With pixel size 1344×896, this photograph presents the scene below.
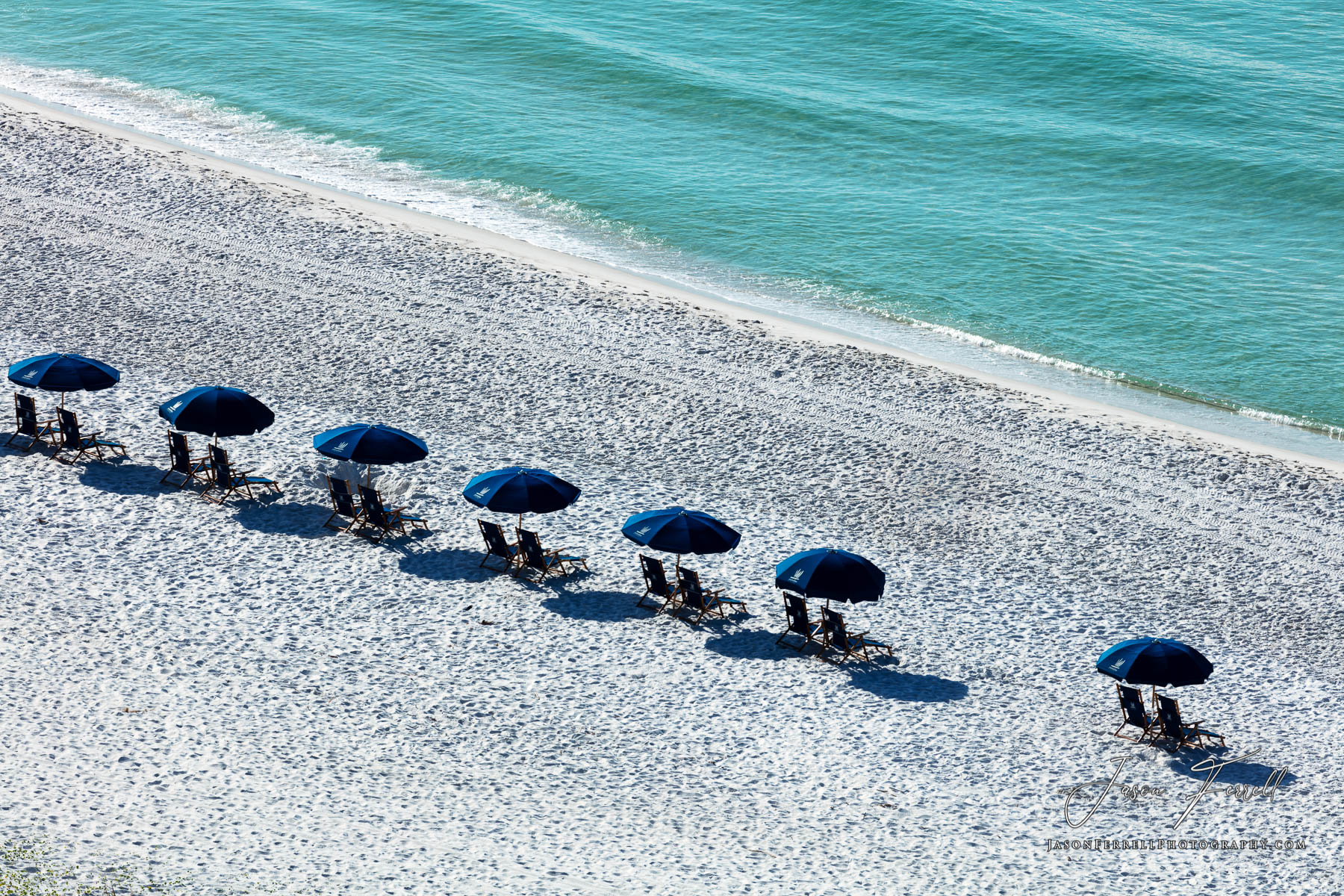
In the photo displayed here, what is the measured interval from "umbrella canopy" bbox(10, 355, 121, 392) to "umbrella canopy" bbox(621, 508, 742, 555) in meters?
7.07

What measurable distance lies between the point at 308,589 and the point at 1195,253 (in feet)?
76.0

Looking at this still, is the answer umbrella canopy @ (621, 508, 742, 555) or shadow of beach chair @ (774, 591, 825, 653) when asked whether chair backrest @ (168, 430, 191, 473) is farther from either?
shadow of beach chair @ (774, 591, 825, 653)

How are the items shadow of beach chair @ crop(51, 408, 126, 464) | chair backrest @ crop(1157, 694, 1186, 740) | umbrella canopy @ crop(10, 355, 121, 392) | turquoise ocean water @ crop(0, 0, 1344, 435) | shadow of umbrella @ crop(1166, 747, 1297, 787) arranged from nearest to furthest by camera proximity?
shadow of umbrella @ crop(1166, 747, 1297, 787) < chair backrest @ crop(1157, 694, 1186, 740) < umbrella canopy @ crop(10, 355, 121, 392) < shadow of beach chair @ crop(51, 408, 126, 464) < turquoise ocean water @ crop(0, 0, 1344, 435)

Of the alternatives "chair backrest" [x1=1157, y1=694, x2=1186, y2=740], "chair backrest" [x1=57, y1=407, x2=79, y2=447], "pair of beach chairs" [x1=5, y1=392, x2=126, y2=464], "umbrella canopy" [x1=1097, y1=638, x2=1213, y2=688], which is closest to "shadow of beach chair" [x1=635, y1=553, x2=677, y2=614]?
"umbrella canopy" [x1=1097, y1=638, x2=1213, y2=688]

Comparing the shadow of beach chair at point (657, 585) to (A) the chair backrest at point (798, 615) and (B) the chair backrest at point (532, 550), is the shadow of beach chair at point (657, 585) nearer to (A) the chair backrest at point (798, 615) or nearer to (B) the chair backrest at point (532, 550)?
(B) the chair backrest at point (532, 550)

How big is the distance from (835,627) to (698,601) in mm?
1589

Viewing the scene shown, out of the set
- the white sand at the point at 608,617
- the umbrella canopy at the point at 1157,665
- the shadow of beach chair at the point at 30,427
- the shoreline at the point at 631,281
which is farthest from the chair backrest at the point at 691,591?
the shoreline at the point at 631,281

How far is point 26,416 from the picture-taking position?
704 inches

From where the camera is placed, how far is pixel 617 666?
14.4 metres

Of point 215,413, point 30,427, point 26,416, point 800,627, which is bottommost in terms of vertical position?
point 800,627

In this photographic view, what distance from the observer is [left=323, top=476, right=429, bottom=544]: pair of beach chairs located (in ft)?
54.5

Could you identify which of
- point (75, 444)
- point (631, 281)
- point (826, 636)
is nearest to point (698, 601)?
point (826, 636)

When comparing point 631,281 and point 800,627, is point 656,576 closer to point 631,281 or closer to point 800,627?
point 800,627

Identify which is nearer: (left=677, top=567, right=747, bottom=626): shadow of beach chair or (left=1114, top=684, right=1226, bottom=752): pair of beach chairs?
(left=1114, top=684, right=1226, bottom=752): pair of beach chairs
